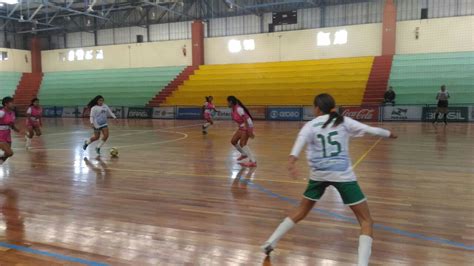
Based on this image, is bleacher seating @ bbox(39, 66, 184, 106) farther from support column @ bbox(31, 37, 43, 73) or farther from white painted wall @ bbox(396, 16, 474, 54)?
white painted wall @ bbox(396, 16, 474, 54)

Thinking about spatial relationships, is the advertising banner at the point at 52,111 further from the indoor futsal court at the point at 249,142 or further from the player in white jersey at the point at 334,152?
the player in white jersey at the point at 334,152

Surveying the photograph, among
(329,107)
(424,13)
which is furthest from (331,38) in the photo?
(329,107)

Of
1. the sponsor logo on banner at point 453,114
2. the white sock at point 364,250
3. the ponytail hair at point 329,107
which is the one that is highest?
the ponytail hair at point 329,107

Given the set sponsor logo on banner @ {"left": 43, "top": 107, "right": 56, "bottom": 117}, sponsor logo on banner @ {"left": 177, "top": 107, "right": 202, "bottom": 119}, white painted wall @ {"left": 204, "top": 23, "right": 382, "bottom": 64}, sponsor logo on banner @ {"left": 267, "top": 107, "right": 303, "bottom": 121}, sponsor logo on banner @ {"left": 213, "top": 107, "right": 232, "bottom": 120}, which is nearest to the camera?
sponsor logo on banner @ {"left": 267, "top": 107, "right": 303, "bottom": 121}

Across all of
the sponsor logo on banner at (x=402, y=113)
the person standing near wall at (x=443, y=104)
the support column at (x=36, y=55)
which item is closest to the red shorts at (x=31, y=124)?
the sponsor logo on banner at (x=402, y=113)

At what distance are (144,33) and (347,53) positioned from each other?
1649 cm

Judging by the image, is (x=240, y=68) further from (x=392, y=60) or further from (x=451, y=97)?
(x=451, y=97)

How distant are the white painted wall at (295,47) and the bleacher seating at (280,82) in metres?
0.75

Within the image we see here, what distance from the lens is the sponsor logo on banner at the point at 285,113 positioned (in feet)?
75.5

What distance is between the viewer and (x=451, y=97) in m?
21.6

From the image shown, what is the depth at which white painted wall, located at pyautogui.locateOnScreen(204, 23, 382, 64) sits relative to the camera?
86.3ft

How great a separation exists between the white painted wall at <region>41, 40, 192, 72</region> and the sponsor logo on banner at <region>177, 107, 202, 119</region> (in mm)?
6883

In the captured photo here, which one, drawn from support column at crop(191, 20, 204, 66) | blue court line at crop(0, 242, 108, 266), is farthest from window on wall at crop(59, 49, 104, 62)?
blue court line at crop(0, 242, 108, 266)

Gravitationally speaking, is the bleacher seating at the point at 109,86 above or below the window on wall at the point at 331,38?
below
